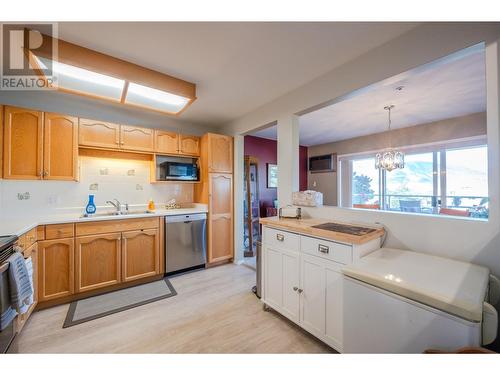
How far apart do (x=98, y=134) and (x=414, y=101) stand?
13.9ft

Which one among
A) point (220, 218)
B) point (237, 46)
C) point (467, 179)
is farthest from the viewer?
point (467, 179)

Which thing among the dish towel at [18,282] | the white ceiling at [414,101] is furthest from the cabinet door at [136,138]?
the white ceiling at [414,101]

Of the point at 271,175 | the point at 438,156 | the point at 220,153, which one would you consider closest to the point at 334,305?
the point at 220,153

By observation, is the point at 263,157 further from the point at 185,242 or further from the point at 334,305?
the point at 334,305

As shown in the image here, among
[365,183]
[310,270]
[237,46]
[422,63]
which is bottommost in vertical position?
[310,270]

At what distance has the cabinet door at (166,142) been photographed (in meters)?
2.96

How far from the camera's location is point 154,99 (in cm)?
227

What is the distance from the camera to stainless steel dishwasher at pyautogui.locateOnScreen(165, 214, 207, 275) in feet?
9.06

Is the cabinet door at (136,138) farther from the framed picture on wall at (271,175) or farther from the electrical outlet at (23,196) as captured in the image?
the framed picture on wall at (271,175)

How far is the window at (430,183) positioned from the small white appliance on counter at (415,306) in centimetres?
267

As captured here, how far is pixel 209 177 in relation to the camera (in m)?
3.15

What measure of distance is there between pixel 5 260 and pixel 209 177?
2.18 metres
